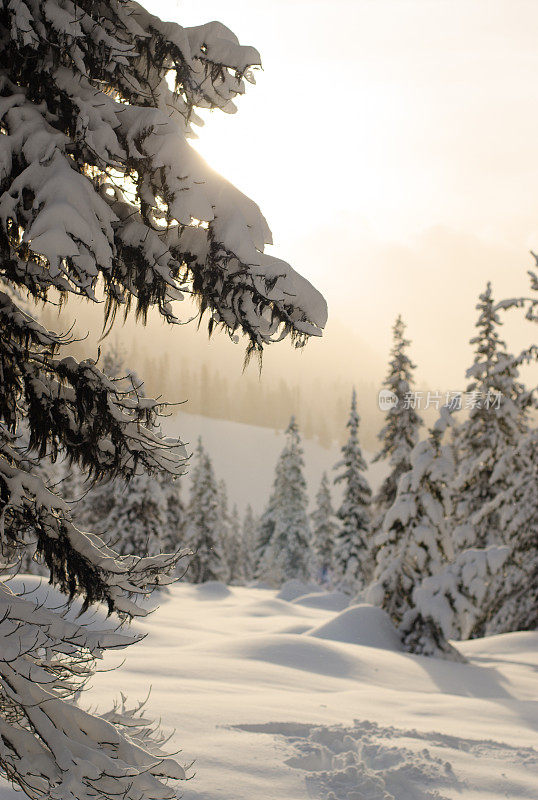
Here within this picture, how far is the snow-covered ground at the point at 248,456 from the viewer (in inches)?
5012

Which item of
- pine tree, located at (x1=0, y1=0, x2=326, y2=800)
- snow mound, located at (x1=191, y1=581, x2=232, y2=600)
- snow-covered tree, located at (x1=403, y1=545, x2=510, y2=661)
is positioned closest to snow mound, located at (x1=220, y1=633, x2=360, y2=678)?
snow-covered tree, located at (x1=403, y1=545, x2=510, y2=661)

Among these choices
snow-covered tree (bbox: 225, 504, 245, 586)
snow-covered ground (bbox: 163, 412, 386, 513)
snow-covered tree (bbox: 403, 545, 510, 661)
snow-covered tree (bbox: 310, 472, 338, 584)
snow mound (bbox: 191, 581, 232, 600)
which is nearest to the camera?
snow-covered tree (bbox: 403, 545, 510, 661)

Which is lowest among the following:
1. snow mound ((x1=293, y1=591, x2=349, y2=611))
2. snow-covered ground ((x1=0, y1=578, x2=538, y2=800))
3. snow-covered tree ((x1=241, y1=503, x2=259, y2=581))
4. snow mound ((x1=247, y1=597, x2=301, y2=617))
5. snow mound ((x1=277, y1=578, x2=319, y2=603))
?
snow-covered tree ((x1=241, y1=503, x2=259, y2=581))

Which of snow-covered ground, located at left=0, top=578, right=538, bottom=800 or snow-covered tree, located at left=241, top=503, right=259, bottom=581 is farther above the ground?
snow-covered ground, located at left=0, top=578, right=538, bottom=800

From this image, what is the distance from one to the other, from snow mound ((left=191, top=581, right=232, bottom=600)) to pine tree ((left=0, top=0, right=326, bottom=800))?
1216 inches

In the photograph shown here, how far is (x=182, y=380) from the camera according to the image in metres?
158

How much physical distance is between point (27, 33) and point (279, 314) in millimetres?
1790

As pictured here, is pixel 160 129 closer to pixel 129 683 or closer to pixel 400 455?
pixel 129 683

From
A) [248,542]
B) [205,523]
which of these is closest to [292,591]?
[205,523]

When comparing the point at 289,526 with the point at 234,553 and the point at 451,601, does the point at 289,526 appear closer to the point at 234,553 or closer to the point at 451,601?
the point at 234,553

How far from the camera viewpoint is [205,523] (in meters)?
→ 46.2

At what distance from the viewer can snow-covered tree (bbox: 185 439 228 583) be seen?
45906 mm

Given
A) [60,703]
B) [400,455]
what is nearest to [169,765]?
[60,703]

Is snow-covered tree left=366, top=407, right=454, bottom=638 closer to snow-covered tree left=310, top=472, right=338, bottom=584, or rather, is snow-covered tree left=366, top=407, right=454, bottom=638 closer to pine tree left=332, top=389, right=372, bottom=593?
pine tree left=332, top=389, right=372, bottom=593
